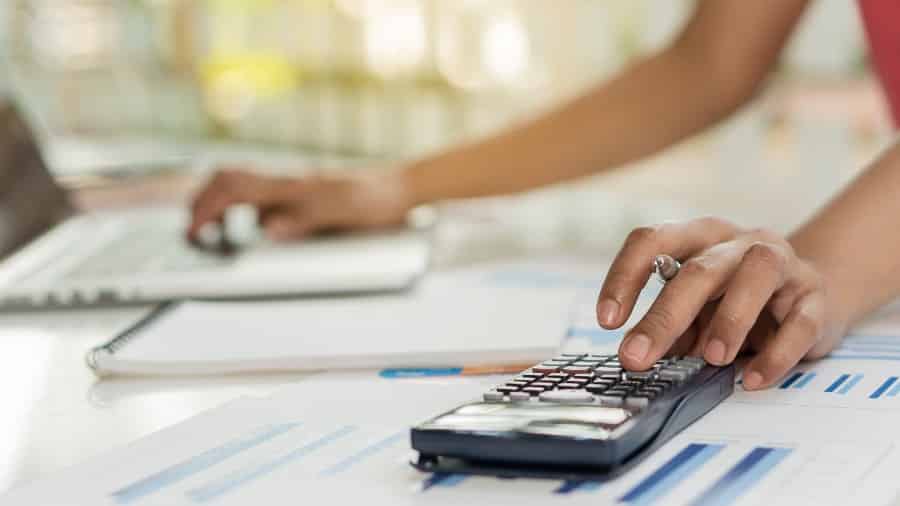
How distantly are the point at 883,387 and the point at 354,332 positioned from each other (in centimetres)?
33

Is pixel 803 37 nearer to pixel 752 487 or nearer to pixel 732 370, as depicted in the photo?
pixel 732 370

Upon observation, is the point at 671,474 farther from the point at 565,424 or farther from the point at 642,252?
the point at 642,252

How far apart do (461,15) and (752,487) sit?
1.86 m

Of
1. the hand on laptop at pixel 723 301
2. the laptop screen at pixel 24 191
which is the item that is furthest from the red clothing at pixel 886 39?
the laptop screen at pixel 24 191

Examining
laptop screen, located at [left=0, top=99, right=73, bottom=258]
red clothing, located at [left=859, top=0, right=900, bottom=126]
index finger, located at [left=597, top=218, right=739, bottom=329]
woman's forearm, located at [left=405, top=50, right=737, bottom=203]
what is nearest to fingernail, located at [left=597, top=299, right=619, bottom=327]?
index finger, located at [left=597, top=218, right=739, bottom=329]

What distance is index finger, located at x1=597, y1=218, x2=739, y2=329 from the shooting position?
0.70 m

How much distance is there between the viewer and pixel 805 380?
2.39 feet

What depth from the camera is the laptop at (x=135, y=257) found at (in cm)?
104

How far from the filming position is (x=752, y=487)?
55cm

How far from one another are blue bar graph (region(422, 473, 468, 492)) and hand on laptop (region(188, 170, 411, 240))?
0.72 metres

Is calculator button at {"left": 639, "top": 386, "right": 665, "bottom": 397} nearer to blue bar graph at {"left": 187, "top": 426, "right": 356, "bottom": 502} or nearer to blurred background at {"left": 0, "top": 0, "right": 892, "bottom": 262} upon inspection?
blue bar graph at {"left": 187, "top": 426, "right": 356, "bottom": 502}

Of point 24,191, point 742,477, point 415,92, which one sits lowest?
point 742,477

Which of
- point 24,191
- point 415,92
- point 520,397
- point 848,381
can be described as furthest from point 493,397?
point 415,92

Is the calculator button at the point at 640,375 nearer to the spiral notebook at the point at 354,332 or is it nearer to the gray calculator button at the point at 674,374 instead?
the gray calculator button at the point at 674,374
